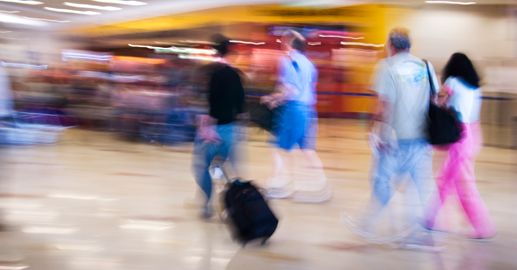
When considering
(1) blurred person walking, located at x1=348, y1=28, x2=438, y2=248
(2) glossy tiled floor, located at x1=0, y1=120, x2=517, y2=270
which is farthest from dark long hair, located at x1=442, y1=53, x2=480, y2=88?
(2) glossy tiled floor, located at x1=0, y1=120, x2=517, y2=270

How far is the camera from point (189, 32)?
18750 mm

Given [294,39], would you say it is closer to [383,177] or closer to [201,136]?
[201,136]

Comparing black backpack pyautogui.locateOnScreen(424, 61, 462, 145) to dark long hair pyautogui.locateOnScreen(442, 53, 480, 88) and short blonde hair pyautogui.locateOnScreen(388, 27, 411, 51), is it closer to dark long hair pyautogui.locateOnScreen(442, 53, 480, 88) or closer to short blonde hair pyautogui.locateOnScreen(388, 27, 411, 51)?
short blonde hair pyautogui.locateOnScreen(388, 27, 411, 51)

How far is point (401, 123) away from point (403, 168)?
1.07 feet

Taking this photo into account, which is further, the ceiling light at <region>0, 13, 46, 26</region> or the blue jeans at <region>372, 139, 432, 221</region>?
the ceiling light at <region>0, 13, 46, 26</region>

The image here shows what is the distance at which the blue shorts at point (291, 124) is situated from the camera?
5.99 metres

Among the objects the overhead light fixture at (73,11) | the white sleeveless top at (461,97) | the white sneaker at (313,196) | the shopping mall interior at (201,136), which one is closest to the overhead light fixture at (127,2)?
the shopping mall interior at (201,136)

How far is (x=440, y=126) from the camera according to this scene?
4.38m

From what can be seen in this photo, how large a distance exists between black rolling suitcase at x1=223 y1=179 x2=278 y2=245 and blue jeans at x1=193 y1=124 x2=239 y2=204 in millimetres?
541

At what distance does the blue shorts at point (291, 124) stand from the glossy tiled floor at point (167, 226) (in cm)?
55

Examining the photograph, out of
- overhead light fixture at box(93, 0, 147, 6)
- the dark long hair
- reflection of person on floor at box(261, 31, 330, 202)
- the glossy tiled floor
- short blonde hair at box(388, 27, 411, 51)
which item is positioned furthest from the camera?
overhead light fixture at box(93, 0, 147, 6)

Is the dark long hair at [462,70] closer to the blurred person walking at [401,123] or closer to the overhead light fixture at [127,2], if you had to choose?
the blurred person walking at [401,123]

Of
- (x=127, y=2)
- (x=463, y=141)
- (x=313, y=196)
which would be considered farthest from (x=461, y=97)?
(x=127, y=2)

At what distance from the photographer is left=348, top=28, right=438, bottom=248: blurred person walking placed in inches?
173
